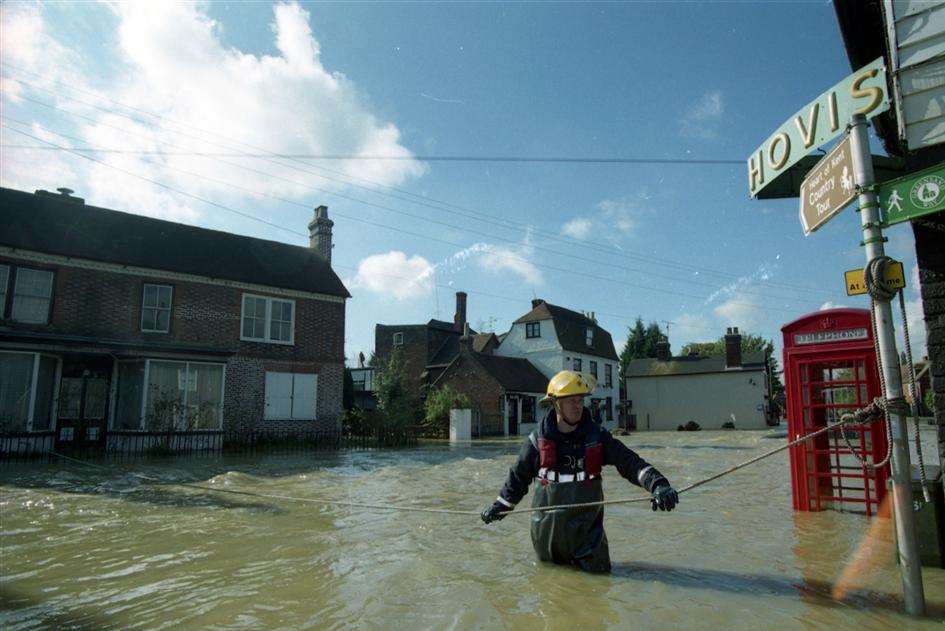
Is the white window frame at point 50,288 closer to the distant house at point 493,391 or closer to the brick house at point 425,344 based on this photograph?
the distant house at point 493,391

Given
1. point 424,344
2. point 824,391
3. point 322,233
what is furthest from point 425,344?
point 824,391

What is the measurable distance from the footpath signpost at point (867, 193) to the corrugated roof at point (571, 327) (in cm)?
3877

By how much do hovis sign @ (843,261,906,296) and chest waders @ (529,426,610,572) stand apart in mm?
2295

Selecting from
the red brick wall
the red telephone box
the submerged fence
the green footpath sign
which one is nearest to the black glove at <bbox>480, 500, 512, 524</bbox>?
the green footpath sign

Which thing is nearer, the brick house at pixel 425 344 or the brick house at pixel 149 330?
the brick house at pixel 149 330

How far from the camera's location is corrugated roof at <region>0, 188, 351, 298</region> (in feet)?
64.5

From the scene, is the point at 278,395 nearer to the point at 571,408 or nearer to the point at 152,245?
the point at 152,245

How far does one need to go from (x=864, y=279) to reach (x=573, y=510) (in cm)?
290

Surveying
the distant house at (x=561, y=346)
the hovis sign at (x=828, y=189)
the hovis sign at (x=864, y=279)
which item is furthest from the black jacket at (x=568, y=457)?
the distant house at (x=561, y=346)

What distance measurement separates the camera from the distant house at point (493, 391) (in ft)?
121

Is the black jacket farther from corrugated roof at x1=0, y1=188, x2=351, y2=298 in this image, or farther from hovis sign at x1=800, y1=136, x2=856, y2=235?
corrugated roof at x1=0, y1=188, x2=351, y2=298

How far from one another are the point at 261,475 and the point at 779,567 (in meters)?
11.1

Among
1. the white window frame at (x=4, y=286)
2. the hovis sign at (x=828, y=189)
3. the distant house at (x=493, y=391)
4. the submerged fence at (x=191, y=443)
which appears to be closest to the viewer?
the hovis sign at (x=828, y=189)

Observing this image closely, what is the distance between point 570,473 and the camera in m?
5.05
